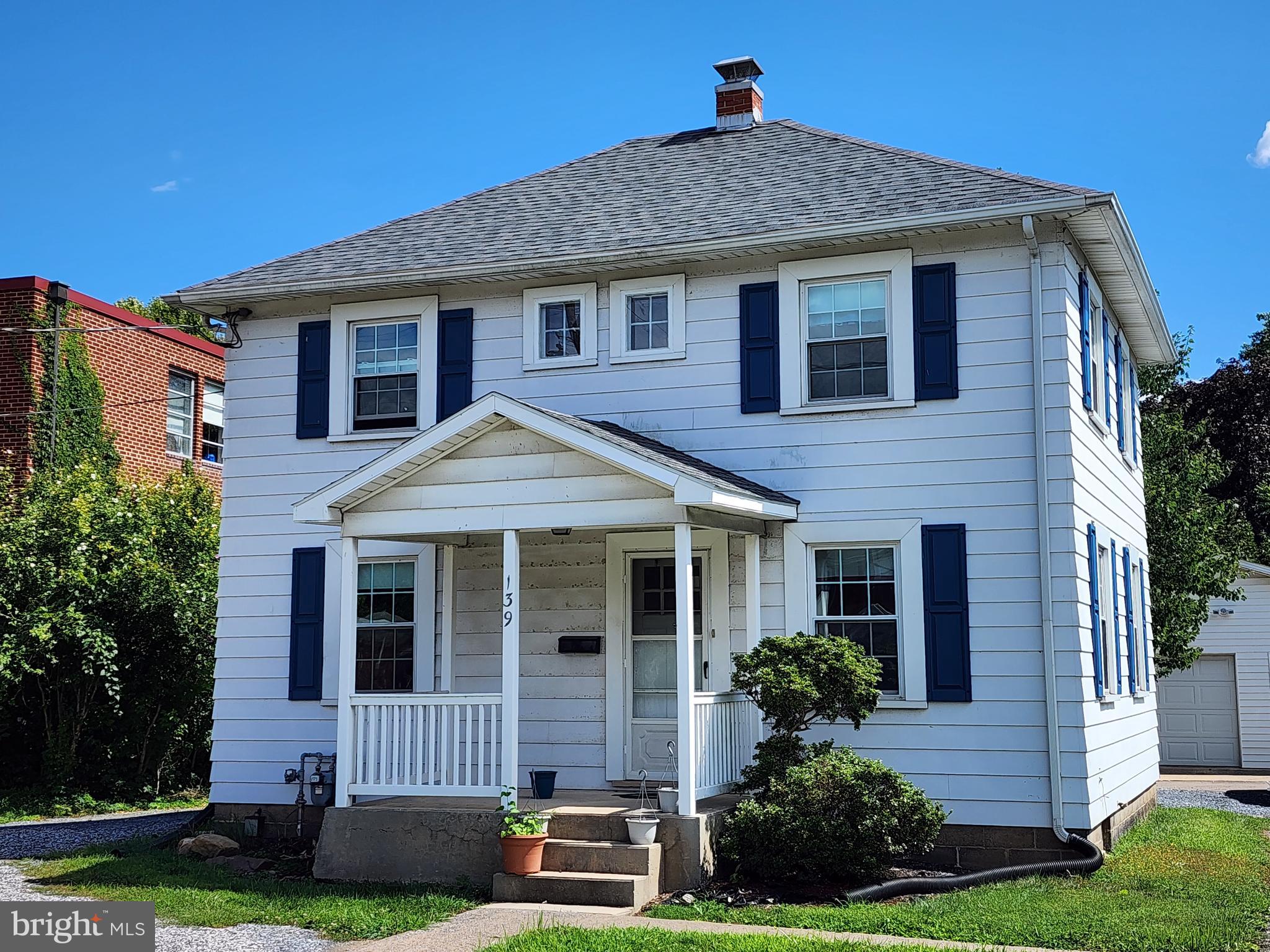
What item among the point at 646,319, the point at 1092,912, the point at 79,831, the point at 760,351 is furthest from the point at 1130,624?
the point at 79,831

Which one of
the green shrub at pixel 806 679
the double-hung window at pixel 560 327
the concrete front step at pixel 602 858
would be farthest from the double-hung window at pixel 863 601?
the double-hung window at pixel 560 327

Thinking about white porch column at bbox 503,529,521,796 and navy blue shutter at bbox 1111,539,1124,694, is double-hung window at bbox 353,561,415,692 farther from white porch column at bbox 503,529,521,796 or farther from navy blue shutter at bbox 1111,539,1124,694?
navy blue shutter at bbox 1111,539,1124,694

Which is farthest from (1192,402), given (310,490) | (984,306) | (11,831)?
(11,831)

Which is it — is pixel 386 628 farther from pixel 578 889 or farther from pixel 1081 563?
pixel 1081 563

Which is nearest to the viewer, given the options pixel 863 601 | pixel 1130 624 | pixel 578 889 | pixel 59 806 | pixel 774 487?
pixel 578 889

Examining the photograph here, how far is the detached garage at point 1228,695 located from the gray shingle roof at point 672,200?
47.5ft

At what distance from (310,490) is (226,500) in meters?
1.08

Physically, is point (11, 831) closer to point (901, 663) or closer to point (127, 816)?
point (127, 816)

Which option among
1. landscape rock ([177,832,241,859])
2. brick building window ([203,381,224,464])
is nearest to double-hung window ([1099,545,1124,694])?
landscape rock ([177,832,241,859])

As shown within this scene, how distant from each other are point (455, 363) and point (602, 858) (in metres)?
5.53

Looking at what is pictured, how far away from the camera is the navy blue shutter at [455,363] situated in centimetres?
1302

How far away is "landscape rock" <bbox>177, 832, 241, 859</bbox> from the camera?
1183 centimetres

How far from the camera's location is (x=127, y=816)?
15.4m

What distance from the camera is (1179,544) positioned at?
64.1 feet
